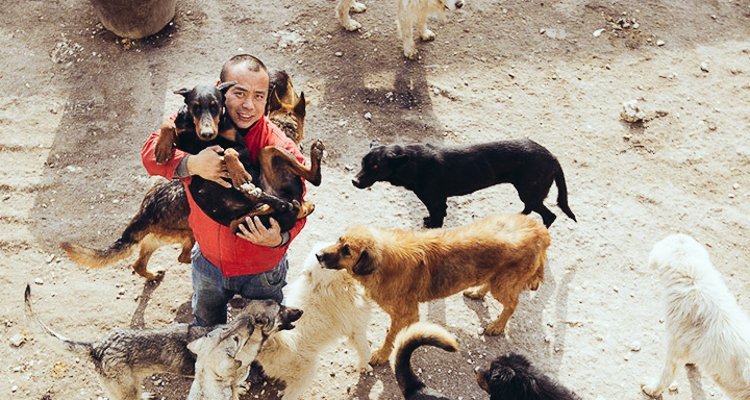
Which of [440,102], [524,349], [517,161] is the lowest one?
[524,349]

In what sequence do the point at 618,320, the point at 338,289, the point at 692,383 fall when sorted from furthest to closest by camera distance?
the point at 618,320, the point at 692,383, the point at 338,289

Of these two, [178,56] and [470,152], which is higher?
[470,152]

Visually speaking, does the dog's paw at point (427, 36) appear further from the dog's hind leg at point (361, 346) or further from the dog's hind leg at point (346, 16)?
the dog's hind leg at point (361, 346)

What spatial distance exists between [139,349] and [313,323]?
121 centimetres

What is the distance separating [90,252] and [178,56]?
3475 mm

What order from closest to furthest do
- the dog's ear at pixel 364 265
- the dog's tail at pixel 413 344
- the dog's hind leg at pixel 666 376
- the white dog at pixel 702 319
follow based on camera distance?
the dog's tail at pixel 413 344, the white dog at pixel 702 319, the dog's ear at pixel 364 265, the dog's hind leg at pixel 666 376

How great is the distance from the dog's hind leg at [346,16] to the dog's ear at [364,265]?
440 centimetres

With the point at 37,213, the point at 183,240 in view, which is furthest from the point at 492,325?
the point at 37,213

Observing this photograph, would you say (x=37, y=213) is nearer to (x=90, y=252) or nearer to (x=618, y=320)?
(x=90, y=252)

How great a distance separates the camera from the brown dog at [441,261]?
179 inches

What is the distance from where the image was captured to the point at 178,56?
7594 mm

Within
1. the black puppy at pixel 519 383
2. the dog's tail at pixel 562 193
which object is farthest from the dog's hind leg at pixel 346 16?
the black puppy at pixel 519 383

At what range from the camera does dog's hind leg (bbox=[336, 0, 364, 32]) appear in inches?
309

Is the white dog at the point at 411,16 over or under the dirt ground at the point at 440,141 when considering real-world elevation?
over
